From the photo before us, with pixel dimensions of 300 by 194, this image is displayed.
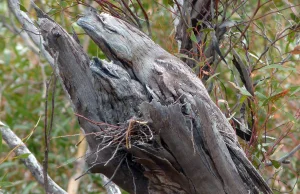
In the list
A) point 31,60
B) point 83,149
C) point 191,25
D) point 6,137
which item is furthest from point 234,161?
point 31,60

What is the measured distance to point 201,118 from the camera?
1407 mm

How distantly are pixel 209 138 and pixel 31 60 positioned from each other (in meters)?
2.66

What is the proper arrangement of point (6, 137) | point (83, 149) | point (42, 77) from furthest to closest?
point (42, 77) → point (83, 149) → point (6, 137)

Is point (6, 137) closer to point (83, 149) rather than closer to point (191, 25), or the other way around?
point (191, 25)

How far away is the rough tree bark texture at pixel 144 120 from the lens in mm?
1402

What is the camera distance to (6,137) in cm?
219

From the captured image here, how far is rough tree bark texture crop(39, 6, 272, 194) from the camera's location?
140 cm

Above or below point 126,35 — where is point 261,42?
below

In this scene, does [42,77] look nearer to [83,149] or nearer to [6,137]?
[83,149]

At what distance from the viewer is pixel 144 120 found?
1.38m

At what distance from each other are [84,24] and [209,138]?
0.46 metres

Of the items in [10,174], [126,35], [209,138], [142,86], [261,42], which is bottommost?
[10,174]

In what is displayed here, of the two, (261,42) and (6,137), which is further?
(261,42)

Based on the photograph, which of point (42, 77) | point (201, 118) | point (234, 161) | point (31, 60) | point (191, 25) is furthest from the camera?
point (31, 60)
